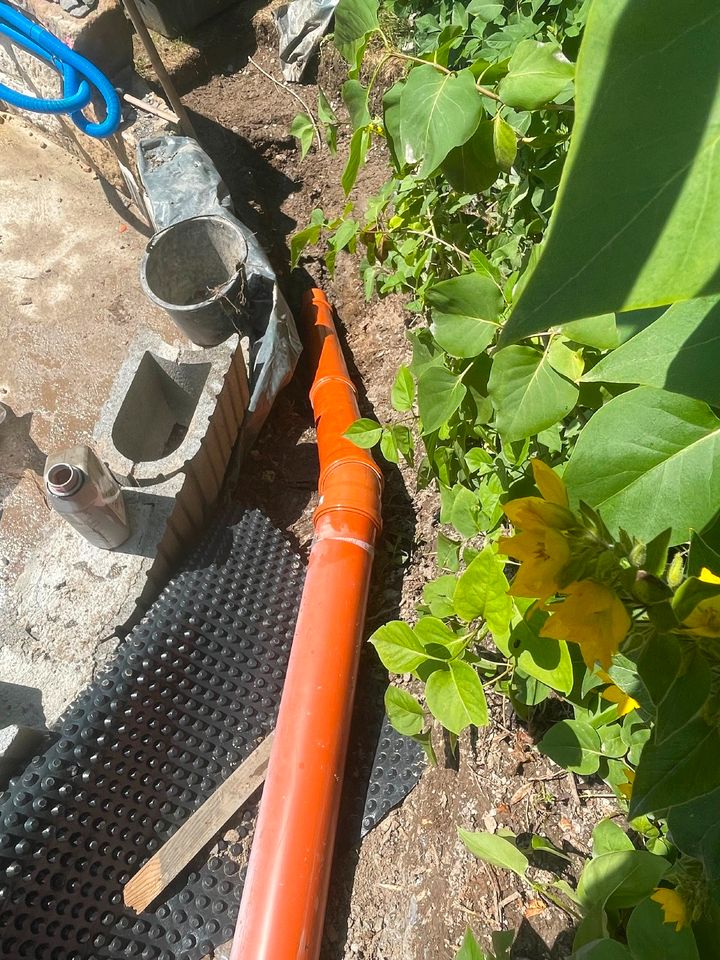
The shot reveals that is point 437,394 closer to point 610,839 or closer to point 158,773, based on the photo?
point 610,839

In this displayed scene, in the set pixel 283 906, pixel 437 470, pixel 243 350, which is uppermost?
pixel 437 470

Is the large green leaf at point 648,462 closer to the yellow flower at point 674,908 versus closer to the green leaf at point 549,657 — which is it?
the green leaf at point 549,657

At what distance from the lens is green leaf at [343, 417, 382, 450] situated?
1.70 metres

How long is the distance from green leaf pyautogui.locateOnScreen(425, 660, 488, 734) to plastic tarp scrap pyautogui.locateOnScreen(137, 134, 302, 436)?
6.52 feet

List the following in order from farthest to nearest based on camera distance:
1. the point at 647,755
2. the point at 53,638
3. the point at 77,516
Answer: the point at 53,638
the point at 77,516
the point at 647,755

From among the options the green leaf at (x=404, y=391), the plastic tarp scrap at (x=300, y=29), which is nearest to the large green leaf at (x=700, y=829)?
the green leaf at (x=404, y=391)

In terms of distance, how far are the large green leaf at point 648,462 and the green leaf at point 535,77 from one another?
0.46 meters

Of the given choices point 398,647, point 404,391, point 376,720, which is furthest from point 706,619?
point 376,720

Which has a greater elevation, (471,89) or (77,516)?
(471,89)

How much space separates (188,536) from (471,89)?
206 cm

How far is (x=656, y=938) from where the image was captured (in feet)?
2.80

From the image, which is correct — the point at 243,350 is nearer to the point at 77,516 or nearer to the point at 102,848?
the point at 77,516

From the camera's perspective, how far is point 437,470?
1572 millimetres

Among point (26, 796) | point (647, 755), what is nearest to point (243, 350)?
point (26, 796)
